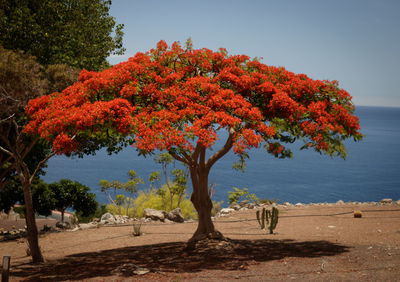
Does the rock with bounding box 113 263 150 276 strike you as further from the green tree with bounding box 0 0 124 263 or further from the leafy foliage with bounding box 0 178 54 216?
the leafy foliage with bounding box 0 178 54 216

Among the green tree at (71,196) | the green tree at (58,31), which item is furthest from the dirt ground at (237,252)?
the green tree at (58,31)

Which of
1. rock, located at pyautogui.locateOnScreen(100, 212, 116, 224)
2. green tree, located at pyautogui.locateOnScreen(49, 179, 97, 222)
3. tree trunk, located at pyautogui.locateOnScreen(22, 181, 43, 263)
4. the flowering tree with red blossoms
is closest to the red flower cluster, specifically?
the flowering tree with red blossoms

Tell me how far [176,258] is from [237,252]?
194 cm

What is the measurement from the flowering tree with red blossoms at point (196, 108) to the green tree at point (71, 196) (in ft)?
50.3

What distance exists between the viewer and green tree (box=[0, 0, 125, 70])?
18.0 m

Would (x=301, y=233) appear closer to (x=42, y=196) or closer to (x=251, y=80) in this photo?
(x=251, y=80)

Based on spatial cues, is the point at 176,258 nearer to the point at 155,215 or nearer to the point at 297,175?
the point at 155,215

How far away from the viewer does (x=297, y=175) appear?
372 ft

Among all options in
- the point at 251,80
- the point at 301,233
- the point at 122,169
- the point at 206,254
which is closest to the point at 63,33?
the point at 251,80

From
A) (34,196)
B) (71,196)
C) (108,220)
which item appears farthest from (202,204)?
(34,196)

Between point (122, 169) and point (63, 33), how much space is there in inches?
4019

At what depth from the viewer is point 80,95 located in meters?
11.1

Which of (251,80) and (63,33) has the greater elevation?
(63,33)

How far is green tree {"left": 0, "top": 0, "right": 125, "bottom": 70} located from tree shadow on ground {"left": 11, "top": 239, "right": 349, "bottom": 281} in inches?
378
